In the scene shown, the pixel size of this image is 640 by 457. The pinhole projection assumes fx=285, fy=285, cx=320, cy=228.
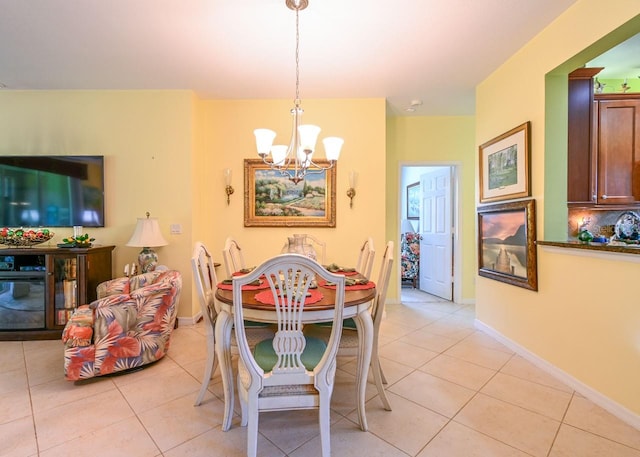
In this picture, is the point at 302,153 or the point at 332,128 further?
the point at 332,128

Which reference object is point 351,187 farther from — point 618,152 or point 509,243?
point 618,152

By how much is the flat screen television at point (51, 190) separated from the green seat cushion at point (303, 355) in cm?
298

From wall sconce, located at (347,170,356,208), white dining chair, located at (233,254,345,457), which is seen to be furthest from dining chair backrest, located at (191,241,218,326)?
wall sconce, located at (347,170,356,208)

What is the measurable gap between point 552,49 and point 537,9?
370mm

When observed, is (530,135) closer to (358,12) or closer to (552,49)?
(552,49)

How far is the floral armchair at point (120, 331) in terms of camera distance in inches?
81.8

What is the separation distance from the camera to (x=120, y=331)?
2.15 meters

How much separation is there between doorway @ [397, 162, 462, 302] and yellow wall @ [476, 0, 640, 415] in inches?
51.8

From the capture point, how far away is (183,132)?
339 centimetres

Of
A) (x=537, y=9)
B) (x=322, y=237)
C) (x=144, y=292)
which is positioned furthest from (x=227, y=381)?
(x=537, y=9)

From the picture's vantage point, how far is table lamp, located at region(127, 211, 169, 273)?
10.0 feet

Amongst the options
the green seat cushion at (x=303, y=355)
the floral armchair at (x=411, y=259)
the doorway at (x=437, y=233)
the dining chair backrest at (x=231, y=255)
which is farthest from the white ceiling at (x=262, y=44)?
the floral armchair at (x=411, y=259)

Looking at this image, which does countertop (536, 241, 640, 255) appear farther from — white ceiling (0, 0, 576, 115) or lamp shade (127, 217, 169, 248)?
lamp shade (127, 217, 169, 248)

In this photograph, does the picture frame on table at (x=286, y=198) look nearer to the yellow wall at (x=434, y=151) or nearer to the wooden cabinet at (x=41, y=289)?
the yellow wall at (x=434, y=151)
